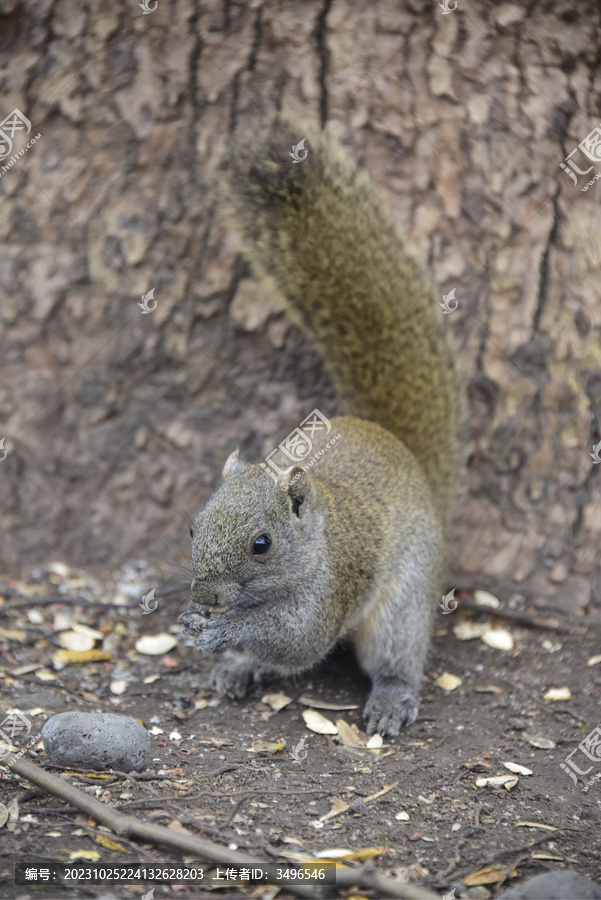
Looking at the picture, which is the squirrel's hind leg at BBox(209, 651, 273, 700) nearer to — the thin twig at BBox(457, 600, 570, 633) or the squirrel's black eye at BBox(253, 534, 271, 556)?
the squirrel's black eye at BBox(253, 534, 271, 556)

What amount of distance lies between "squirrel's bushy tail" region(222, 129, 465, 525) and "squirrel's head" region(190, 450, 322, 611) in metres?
0.64

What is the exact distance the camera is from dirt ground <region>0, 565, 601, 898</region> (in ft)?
6.72

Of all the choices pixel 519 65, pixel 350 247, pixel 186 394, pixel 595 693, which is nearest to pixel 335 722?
pixel 595 693

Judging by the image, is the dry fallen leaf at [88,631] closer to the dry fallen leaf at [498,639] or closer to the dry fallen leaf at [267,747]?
the dry fallen leaf at [267,747]

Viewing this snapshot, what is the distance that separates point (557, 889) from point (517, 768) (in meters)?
0.77

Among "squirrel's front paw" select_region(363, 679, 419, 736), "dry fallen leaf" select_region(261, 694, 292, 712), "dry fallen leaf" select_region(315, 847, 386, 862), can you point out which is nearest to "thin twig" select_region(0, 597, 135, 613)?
"dry fallen leaf" select_region(261, 694, 292, 712)

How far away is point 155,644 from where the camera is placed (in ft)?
10.5

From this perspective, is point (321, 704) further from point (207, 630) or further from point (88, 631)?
point (88, 631)

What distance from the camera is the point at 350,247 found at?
3.02 m

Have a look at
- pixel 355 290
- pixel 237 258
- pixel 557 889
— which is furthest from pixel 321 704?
pixel 237 258

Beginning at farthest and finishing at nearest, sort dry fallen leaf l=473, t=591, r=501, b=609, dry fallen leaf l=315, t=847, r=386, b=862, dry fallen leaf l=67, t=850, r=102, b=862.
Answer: dry fallen leaf l=473, t=591, r=501, b=609 → dry fallen leaf l=315, t=847, r=386, b=862 → dry fallen leaf l=67, t=850, r=102, b=862

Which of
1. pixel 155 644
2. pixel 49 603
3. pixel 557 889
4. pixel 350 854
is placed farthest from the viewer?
pixel 49 603

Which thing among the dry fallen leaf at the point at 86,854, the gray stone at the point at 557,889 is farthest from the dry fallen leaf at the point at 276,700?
the gray stone at the point at 557,889

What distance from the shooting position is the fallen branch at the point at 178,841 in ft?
5.84
